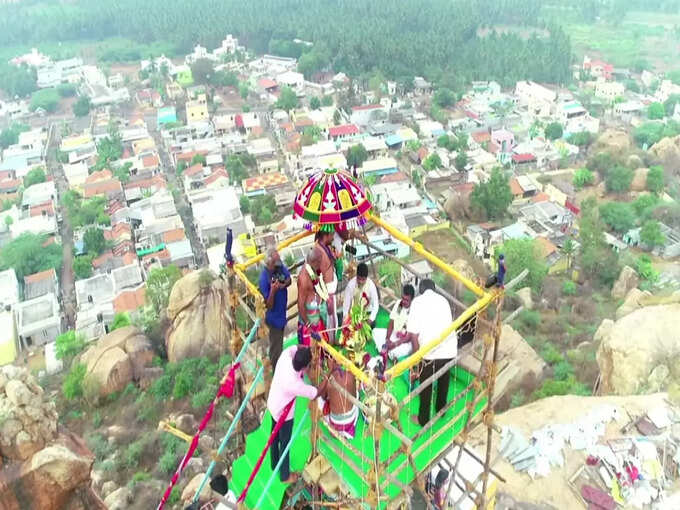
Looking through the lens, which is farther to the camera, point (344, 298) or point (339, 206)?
point (344, 298)

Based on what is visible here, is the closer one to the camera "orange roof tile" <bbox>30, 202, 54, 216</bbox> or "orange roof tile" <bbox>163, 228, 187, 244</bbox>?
"orange roof tile" <bbox>163, 228, 187, 244</bbox>

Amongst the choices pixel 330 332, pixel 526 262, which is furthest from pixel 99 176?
pixel 330 332

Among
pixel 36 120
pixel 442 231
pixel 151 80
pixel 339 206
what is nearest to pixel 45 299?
pixel 442 231

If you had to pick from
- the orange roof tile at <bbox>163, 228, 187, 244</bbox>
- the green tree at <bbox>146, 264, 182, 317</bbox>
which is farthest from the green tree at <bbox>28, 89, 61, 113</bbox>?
the green tree at <bbox>146, 264, 182, 317</bbox>

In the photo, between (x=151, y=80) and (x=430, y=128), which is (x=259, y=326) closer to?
(x=430, y=128)

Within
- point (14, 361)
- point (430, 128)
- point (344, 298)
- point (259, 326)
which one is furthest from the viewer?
point (430, 128)

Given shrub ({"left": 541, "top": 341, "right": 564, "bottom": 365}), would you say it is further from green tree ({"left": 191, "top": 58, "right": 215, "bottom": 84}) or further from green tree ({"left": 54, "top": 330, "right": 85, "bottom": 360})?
green tree ({"left": 191, "top": 58, "right": 215, "bottom": 84})

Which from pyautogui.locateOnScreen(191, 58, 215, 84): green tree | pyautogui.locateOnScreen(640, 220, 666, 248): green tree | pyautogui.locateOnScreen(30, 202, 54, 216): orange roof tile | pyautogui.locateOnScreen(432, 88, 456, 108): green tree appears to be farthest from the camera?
pyautogui.locateOnScreen(191, 58, 215, 84): green tree
